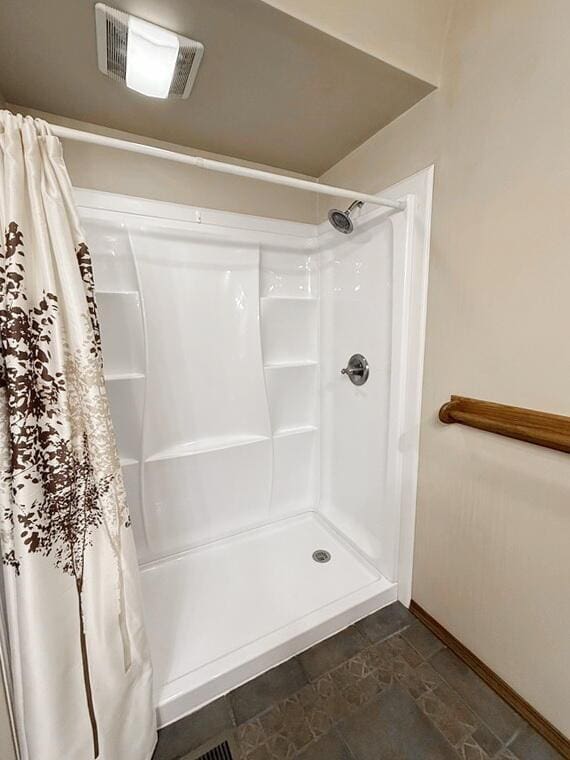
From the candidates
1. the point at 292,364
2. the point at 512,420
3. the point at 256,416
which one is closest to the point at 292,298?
the point at 292,364

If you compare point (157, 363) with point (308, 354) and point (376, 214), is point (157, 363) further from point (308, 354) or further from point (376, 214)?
point (376, 214)

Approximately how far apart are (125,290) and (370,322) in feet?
3.78

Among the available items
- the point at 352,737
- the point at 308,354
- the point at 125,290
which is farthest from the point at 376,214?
the point at 352,737

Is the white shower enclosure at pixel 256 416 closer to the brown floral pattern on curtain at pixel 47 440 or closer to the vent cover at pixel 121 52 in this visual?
the vent cover at pixel 121 52

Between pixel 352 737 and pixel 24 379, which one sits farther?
pixel 352 737

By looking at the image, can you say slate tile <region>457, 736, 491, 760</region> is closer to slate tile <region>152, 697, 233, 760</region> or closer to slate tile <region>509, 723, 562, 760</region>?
slate tile <region>509, 723, 562, 760</region>

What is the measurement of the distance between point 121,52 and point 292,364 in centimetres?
141

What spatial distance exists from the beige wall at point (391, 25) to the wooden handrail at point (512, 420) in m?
1.14

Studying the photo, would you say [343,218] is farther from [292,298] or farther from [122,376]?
[122,376]

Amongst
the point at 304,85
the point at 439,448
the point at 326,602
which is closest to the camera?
the point at 304,85

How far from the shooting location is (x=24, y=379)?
2.46ft

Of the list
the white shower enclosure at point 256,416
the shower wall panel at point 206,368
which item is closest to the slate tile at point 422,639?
the white shower enclosure at point 256,416

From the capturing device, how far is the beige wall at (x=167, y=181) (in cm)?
137

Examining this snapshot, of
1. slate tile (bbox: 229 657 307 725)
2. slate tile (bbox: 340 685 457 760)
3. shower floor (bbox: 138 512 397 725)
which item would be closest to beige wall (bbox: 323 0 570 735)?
slate tile (bbox: 340 685 457 760)
